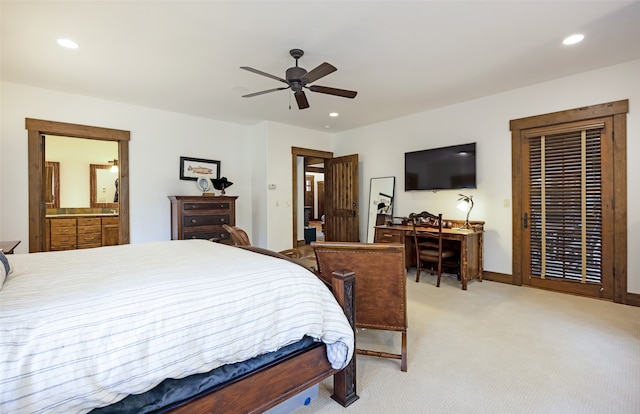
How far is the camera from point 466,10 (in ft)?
7.50

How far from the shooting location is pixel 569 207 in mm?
3621

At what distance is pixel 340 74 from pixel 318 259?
2344 mm

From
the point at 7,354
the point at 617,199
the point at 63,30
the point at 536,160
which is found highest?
the point at 63,30

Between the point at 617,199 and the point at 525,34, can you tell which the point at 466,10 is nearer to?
the point at 525,34

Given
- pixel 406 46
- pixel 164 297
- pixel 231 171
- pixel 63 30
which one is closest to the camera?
pixel 164 297

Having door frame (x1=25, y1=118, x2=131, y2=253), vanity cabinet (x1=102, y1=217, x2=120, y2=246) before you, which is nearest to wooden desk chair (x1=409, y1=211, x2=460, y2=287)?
door frame (x1=25, y1=118, x2=131, y2=253)

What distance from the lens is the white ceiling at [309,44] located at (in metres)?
2.27

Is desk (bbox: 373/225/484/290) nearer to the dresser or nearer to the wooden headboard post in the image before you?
the wooden headboard post

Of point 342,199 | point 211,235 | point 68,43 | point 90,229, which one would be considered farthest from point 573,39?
point 90,229

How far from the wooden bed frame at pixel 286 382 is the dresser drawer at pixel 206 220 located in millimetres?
3439

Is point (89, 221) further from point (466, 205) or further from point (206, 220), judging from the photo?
point (466, 205)

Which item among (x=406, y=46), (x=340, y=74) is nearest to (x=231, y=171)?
(x=340, y=74)

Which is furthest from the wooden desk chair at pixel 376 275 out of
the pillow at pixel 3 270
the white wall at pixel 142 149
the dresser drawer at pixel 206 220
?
the white wall at pixel 142 149

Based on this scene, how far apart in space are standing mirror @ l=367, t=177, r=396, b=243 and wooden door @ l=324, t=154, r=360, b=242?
0.92 ft
